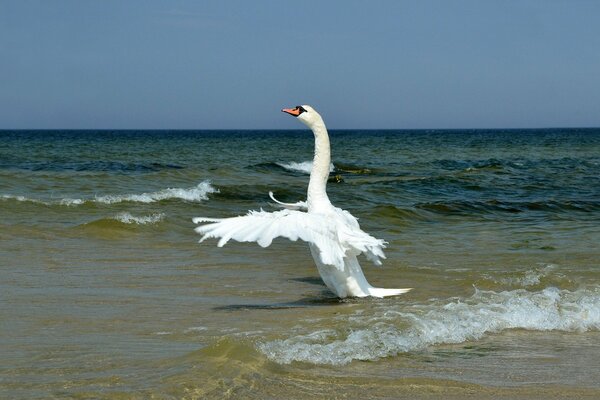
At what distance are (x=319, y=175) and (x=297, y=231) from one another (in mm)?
1294

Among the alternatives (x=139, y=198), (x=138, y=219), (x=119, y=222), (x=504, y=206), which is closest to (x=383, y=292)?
(x=119, y=222)

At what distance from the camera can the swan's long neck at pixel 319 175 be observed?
7.62 m

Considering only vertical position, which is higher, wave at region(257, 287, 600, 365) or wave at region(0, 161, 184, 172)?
wave at region(257, 287, 600, 365)

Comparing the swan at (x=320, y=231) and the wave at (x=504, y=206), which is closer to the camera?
the swan at (x=320, y=231)

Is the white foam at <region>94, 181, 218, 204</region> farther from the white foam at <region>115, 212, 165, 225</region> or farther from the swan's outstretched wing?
the swan's outstretched wing

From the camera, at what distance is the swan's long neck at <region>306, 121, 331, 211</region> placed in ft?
A: 25.0

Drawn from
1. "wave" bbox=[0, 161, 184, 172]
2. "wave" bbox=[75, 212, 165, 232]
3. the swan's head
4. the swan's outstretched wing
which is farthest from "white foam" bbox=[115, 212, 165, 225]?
"wave" bbox=[0, 161, 184, 172]

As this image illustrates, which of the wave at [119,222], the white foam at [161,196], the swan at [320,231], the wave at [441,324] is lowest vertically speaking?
the white foam at [161,196]

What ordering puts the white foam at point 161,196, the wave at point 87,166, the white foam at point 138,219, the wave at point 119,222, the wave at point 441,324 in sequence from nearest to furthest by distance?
1. the wave at point 441,324
2. the wave at point 119,222
3. the white foam at point 138,219
4. the white foam at point 161,196
5. the wave at point 87,166

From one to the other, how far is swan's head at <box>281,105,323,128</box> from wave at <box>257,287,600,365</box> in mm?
1960

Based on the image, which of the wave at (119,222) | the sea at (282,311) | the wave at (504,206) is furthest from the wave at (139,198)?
the wave at (504,206)

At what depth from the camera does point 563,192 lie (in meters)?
21.1

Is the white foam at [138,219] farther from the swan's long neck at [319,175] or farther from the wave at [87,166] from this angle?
the wave at [87,166]

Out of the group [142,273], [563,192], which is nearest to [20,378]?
[142,273]
